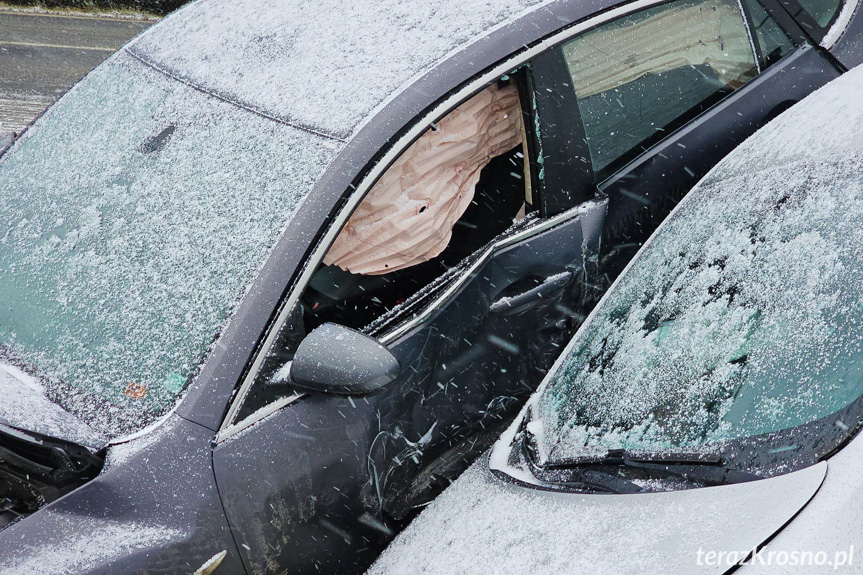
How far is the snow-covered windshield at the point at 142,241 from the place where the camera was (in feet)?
6.70

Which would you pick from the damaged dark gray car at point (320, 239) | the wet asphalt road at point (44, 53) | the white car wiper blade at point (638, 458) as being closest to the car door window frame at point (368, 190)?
the damaged dark gray car at point (320, 239)

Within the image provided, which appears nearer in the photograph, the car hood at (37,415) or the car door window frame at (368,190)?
the car hood at (37,415)

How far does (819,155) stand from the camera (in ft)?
6.84

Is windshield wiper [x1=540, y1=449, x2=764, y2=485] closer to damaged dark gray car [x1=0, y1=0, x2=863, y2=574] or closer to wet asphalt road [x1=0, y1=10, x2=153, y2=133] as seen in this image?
damaged dark gray car [x1=0, y1=0, x2=863, y2=574]

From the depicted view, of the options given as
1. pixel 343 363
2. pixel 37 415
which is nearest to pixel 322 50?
pixel 343 363

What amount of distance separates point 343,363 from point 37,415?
742 mm

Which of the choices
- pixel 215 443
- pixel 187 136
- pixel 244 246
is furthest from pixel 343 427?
pixel 187 136

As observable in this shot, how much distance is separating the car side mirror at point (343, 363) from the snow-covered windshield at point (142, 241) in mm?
233

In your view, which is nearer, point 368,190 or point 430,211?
point 368,190

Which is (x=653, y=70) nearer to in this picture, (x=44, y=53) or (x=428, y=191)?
(x=428, y=191)

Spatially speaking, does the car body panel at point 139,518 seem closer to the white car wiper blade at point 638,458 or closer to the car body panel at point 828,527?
the white car wiper blade at point 638,458

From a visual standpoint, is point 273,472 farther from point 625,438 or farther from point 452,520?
point 625,438

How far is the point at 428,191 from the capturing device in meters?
2.56

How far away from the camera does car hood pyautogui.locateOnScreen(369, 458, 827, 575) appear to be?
5.16 ft
